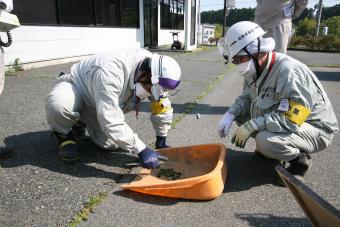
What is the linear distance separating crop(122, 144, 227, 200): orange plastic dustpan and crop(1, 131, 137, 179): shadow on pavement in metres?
0.35

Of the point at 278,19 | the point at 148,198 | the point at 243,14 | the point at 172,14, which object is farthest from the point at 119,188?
the point at 243,14

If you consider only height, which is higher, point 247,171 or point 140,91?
A: point 140,91

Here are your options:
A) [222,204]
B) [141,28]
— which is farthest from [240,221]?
[141,28]

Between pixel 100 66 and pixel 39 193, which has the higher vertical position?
pixel 100 66

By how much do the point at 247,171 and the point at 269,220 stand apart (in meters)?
0.78

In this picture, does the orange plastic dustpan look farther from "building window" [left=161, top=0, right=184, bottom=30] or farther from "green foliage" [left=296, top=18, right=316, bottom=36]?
"green foliage" [left=296, top=18, right=316, bottom=36]

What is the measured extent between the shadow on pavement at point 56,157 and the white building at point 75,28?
5071 mm

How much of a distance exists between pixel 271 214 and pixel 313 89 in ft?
3.47

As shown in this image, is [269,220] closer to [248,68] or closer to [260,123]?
[260,123]

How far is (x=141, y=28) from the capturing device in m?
14.7

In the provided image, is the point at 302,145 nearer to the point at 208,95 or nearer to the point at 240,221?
the point at 240,221

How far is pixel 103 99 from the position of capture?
271 centimetres

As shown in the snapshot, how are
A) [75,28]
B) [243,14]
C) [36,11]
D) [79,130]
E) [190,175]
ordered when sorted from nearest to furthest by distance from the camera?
[190,175] < [79,130] < [36,11] < [75,28] < [243,14]

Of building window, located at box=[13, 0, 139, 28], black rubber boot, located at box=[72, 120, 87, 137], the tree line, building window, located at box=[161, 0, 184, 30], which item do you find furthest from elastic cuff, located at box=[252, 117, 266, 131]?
the tree line
